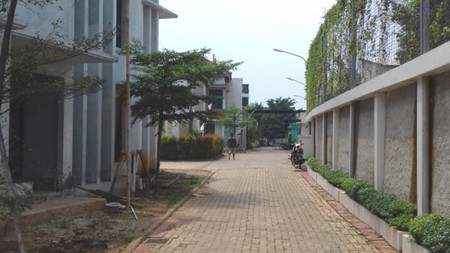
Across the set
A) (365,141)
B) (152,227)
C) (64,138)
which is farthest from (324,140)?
(152,227)

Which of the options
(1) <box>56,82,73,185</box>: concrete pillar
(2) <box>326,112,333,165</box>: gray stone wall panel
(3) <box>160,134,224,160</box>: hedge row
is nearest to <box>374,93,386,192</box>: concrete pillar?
(1) <box>56,82,73,185</box>: concrete pillar

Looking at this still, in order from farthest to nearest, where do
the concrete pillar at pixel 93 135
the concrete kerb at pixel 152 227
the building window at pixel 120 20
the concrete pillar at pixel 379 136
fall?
the building window at pixel 120 20, the concrete pillar at pixel 93 135, the concrete pillar at pixel 379 136, the concrete kerb at pixel 152 227

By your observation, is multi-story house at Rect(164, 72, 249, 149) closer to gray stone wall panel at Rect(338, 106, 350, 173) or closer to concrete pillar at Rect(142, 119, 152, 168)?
concrete pillar at Rect(142, 119, 152, 168)

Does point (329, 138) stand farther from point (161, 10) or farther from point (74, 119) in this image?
point (74, 119)

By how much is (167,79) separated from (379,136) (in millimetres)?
6388

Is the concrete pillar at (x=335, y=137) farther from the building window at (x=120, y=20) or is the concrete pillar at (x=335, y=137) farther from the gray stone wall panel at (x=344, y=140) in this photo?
the building window at (x=120, y=20)

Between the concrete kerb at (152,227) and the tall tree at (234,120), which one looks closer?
the concrete kerb at (152,227)

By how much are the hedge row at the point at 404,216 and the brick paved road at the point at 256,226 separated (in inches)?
21.4

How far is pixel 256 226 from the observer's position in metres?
10.0

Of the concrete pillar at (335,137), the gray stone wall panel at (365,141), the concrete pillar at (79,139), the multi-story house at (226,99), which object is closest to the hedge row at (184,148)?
the multi-story house at (226,99)

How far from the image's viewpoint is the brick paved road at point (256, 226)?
26.9ft

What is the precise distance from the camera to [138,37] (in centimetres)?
1669

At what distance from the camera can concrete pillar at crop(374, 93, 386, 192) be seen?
34.0 feet

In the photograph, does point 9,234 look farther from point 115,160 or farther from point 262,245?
point 115,160
